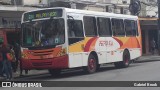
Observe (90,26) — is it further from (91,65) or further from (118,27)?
(118,27)

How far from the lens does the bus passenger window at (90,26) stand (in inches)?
838

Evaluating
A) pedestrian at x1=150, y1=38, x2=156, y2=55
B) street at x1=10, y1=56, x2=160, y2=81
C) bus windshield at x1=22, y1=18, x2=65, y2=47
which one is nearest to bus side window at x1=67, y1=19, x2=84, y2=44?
bus windshield at x1=22, y1=18, x2=65, y2=47

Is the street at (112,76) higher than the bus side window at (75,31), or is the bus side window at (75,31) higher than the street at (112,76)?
the bus side window at (75,31)

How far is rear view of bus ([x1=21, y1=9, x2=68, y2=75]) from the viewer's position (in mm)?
19297

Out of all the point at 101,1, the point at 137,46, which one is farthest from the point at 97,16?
the point at 101,1

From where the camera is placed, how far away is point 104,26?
23047mm

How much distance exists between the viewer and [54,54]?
760 inches

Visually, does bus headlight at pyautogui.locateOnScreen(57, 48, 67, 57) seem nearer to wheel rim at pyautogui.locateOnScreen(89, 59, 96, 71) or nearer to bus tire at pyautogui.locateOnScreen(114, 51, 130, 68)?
Result: wheel rim at pyautogui.locateOnScreen(89, 59, 96, 71)

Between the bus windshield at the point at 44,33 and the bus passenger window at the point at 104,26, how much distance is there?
3.44m

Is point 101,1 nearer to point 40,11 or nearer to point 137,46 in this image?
point 137,46

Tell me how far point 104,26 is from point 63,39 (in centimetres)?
427

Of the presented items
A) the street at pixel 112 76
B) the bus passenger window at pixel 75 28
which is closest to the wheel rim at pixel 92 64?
the street at pixel 112 76

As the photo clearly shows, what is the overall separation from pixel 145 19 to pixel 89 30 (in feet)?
66.9

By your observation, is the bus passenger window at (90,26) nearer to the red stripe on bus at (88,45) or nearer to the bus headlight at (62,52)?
the red stripe on bus at (88,45)
